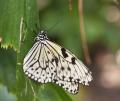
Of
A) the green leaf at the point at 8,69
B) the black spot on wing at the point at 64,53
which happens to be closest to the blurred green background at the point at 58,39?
the green leaf at the point at 8,69

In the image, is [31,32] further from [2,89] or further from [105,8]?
[105,8]

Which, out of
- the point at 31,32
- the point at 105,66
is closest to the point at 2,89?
the point at 31,32

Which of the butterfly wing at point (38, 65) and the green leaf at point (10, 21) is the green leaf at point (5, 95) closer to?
the butterfly wing at point (38, 65)

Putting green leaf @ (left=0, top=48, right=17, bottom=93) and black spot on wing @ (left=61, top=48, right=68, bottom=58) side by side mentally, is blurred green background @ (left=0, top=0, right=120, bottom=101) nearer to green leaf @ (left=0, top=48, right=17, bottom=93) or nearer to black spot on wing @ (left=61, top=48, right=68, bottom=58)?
green leaf @ (left=0, top=48, right=17, bottom=93)

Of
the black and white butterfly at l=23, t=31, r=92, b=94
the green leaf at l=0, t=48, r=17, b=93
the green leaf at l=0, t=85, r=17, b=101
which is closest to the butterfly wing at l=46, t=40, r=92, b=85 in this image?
the black and white butterfly at l=23, t=31, r=92, b=94

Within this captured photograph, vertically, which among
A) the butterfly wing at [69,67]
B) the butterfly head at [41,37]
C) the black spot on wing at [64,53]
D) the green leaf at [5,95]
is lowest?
the green leaf at [5,95]
